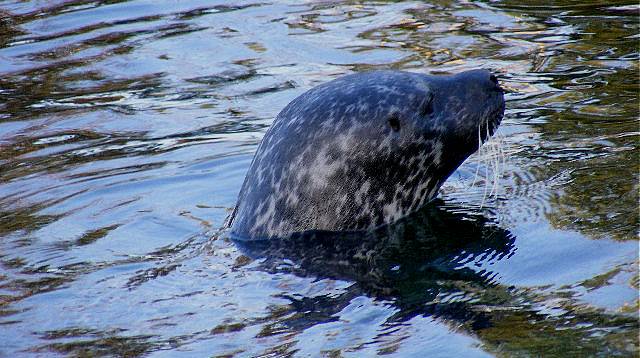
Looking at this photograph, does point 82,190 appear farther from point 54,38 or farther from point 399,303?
point 54,38

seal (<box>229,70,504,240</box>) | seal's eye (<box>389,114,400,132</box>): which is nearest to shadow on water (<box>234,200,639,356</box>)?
seal (<box>229,70,504,240</box>)

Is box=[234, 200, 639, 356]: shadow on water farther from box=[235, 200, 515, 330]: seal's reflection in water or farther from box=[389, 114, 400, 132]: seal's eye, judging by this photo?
box=[389, 114, 400, 132]: seal's eye

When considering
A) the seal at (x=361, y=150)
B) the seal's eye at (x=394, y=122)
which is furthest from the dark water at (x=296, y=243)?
the seal's eye at (x=394, y=122)

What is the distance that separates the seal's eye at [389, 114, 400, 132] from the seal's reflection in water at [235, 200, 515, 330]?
519mm

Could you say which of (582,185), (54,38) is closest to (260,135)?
(582,185)

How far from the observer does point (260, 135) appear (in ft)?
28.2

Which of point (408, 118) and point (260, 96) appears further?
point (260, 96)

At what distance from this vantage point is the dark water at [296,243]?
201 inches

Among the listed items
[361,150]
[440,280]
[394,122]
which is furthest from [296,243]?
[440,280]

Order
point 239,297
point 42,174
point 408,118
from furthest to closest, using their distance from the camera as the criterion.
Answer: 1. point 42,174
2. point 408,118
3. point 239,297

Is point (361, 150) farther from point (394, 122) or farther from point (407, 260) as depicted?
point (407, 260)

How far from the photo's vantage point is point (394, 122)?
658cm

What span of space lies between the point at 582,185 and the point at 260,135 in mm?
2702

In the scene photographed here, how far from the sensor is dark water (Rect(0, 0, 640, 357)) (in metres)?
5.09
